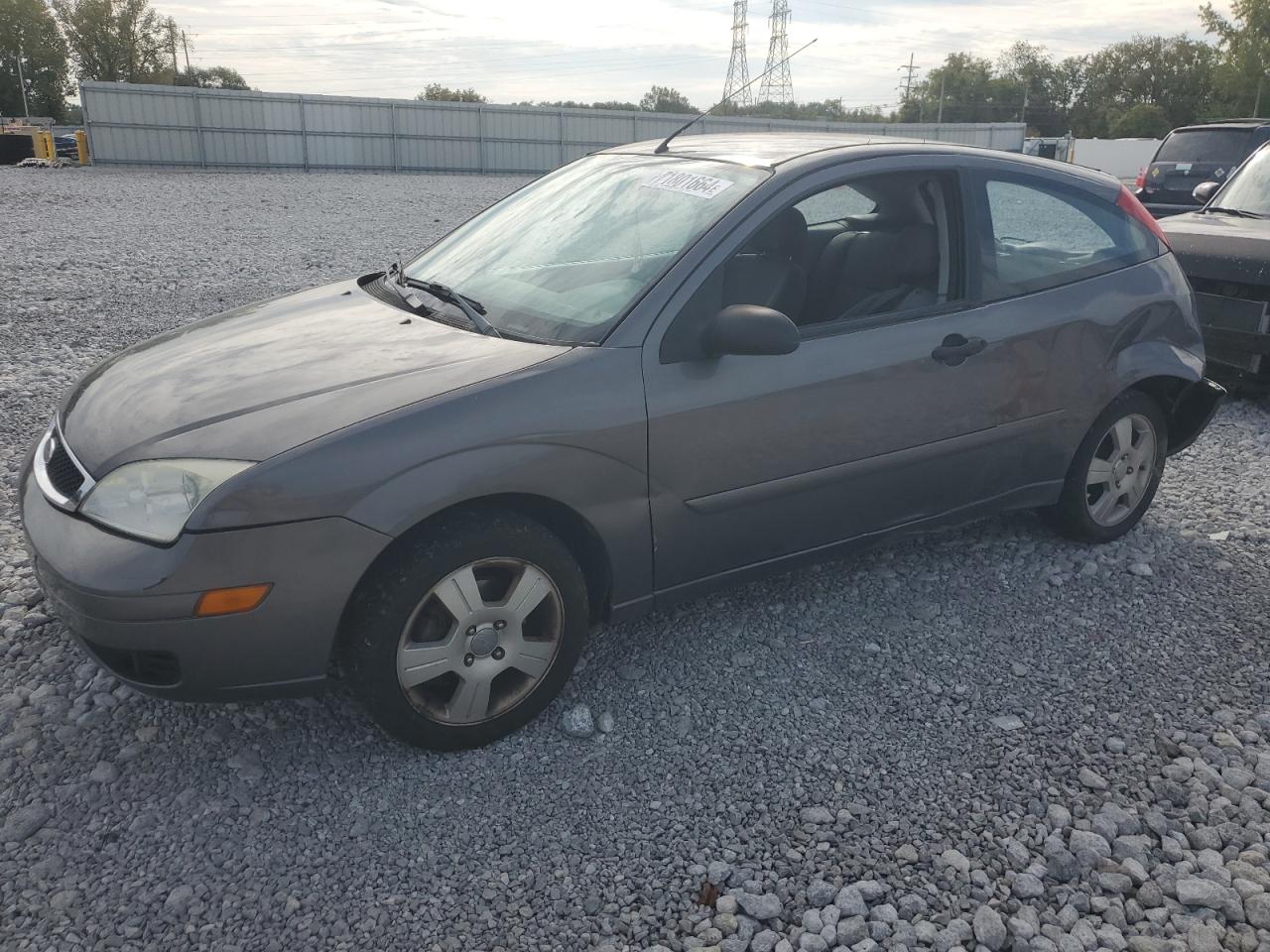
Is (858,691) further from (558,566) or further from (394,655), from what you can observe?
(394,655)

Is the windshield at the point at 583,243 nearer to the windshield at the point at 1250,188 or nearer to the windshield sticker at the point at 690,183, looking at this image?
the windshield sticker at the point at 690,183

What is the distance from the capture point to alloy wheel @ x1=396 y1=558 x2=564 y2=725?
2742mm

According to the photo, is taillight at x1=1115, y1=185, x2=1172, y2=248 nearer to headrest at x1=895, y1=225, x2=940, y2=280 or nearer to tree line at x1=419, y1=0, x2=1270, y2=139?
headrest at x1=895, y1=225, x2=940, y2=280

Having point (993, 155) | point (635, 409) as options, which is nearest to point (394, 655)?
point (635, 409)

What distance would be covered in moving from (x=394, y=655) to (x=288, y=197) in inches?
778

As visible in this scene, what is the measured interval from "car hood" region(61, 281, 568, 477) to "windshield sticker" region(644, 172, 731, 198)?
84 centimetres

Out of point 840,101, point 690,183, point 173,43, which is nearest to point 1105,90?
point 840,101

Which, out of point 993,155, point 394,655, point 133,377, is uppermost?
point 993,155

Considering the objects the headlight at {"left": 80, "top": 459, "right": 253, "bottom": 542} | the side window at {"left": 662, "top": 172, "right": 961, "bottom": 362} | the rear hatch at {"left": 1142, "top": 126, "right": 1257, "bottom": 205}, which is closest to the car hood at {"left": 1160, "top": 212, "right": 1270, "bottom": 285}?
the side window at {"left": 662, "top": 172, "right": 961, "bottom": 362}

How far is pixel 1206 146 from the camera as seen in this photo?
12953mm

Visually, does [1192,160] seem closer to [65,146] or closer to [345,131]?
[345,131]

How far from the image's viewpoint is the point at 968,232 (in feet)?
12.1

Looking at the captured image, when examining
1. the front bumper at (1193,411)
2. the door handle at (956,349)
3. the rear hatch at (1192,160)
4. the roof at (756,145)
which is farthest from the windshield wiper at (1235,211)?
the rear hatch at (1192,160)

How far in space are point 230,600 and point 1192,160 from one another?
14.1 metres
